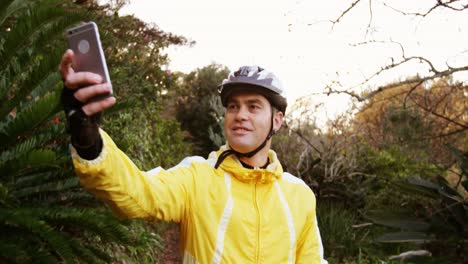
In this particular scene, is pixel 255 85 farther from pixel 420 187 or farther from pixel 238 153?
pixel 420 187

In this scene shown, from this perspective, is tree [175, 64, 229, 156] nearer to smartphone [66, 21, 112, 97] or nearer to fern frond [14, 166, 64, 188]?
fern frond [14, 166, 64, 188]

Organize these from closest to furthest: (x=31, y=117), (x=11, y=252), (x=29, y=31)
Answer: (x=11, y=252) < (x=31, y=117) < (x=29, y=31)

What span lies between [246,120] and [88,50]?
1105 mm

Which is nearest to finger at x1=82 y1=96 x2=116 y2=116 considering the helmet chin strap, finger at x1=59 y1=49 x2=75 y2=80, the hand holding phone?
the hand holding phone

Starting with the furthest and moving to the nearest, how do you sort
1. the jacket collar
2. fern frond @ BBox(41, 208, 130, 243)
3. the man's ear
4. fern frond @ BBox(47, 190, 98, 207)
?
1. fern frond @ BBox(47, 190, 98, 207)
2. fern frond @ BBox(41, 208, 130, 243)
3. the man's ear
4. the jacket collar

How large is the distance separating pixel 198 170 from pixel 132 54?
861cm

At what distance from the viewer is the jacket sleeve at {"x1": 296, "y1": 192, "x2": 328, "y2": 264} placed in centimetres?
249

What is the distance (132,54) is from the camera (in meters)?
10.5

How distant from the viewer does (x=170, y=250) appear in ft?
26.9

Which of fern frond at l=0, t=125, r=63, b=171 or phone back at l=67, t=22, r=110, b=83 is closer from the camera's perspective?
phone back at l=67, t=22, r=110, b=83

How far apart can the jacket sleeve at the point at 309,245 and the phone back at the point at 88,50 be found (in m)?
1.39

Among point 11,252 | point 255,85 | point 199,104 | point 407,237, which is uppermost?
point 199,104

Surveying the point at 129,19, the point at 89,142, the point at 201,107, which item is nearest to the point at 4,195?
the point at 89,142

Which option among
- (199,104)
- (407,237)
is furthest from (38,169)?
(199,104)
